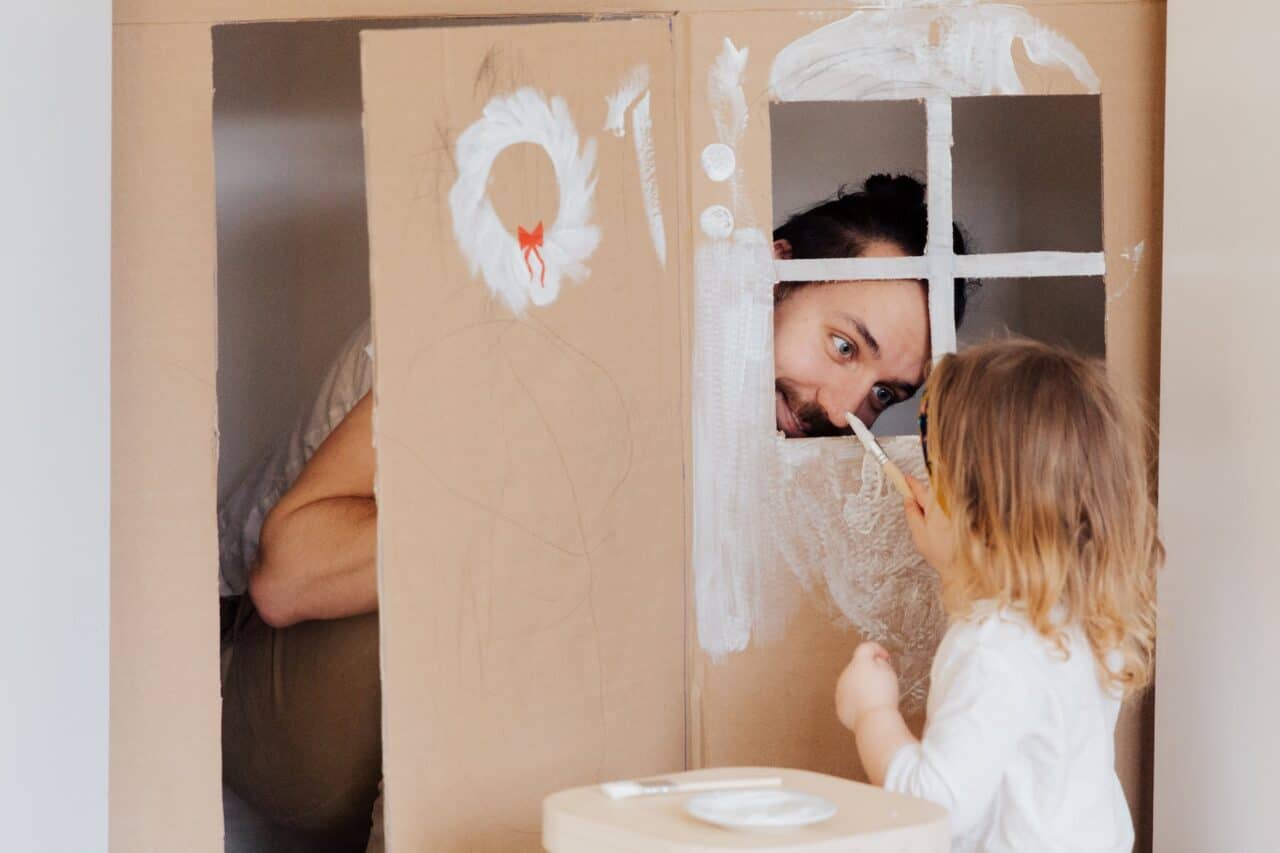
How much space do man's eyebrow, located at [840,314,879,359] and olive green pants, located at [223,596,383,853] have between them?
0.75 m

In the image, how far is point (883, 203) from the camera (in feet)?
6.07

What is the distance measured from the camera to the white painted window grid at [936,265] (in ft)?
6.05

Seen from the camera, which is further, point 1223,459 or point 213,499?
point 213,499

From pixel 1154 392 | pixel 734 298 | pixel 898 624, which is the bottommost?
pixel 898 624

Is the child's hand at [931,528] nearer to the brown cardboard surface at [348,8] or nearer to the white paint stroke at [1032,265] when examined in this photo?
the white paint stroke at [1032,265]

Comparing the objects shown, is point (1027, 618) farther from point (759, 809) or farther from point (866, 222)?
point (866, 222)

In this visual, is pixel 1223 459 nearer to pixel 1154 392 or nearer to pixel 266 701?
pixel 1154 392

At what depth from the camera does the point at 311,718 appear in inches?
73.3

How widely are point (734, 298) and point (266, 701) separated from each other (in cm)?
82

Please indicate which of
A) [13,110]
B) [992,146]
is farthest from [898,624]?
[13,110]

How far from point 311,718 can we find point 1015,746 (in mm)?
975

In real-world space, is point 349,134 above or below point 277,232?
above

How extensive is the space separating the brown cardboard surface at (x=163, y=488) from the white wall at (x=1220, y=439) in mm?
1238

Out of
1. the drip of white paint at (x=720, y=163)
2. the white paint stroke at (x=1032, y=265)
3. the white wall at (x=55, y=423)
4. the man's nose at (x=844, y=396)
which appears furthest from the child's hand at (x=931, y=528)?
the white wall at (x=55, y=423)
